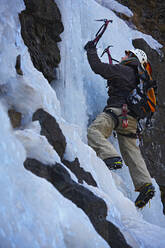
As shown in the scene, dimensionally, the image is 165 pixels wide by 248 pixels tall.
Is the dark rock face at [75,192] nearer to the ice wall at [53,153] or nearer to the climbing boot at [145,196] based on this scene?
the ice wall at [53,153]

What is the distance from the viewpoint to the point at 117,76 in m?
4.32

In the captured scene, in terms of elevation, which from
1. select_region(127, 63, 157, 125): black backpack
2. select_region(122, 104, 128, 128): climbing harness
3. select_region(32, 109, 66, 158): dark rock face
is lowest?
select_region(122, 104, 128, 128): climbing harness

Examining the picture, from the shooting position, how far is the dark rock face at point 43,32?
3.93 metres

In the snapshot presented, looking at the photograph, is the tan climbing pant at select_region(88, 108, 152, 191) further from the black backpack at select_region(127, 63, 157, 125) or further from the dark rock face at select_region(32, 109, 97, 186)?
the dark rock face at select_region(32, 109, 97, 186)

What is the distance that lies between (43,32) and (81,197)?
246 cm

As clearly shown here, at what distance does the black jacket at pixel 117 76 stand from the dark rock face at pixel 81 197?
2009 millimetres

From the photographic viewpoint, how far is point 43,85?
3.02 meters

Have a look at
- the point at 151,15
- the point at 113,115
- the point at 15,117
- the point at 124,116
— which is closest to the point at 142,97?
the point at 124,116

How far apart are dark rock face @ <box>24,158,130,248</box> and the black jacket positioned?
79.1 inches

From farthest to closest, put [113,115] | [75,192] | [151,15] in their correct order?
1. [151,15]
2. [113,115]
3. [75,192]

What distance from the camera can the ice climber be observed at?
3972mm

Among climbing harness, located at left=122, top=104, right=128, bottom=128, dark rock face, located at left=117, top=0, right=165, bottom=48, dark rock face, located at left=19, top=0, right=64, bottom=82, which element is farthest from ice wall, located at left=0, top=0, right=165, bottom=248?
dark rock face, located at left=117, top=0, right=165, bottom=48

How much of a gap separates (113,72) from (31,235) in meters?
2.76

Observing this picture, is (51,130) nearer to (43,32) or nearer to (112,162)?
(112,162)
